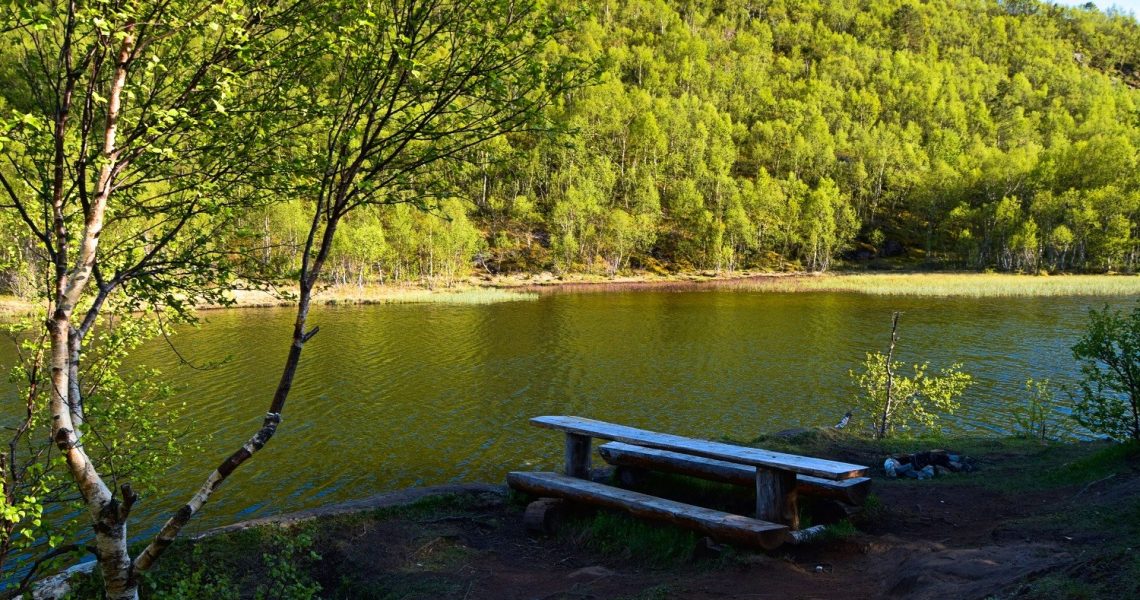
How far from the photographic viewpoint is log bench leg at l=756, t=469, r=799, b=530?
854 cm

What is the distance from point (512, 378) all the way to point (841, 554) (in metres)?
22.5

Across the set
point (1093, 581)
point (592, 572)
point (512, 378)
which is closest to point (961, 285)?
point (512, 378)

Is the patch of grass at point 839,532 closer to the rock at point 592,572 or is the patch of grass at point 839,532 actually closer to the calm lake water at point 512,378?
the rock at point 592,572

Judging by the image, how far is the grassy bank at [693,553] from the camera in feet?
21.5

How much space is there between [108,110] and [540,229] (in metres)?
109

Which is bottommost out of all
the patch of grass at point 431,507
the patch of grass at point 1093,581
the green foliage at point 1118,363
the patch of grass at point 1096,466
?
the patch of grass at point 431,507

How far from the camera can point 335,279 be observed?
256 ft

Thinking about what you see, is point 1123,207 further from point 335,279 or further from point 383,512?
point 383,512

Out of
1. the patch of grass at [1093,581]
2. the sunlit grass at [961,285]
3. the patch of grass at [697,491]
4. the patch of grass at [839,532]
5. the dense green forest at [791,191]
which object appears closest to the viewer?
the patch of grass at [1093,581]

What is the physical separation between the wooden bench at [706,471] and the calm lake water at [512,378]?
555 centimetres

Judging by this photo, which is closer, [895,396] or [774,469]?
[774,469]

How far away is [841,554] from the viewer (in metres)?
8.27

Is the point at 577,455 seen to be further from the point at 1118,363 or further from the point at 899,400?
the point at 899,400

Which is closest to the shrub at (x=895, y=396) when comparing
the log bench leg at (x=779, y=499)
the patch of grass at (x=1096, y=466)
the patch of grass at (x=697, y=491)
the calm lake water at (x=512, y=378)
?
the calm lake water at (x=512, y=378)
